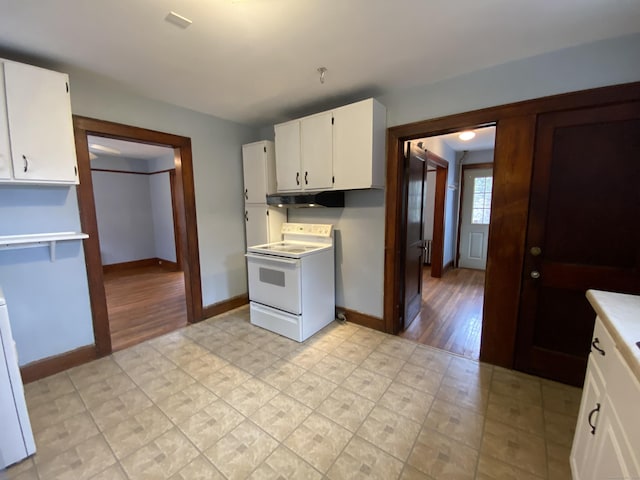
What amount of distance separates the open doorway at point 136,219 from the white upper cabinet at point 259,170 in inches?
82.6

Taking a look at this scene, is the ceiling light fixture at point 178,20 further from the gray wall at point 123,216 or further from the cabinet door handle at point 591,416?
the gray wall at point 123,216

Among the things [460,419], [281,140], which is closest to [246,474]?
[460,419]

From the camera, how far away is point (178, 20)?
5.00 feet

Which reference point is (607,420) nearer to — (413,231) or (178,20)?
(413,231)

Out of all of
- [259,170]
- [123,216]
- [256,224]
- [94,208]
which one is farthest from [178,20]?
[123,216]

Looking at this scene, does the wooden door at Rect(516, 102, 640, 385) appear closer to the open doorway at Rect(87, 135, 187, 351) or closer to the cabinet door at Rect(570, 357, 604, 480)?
the cabinet door at Rect(570, 357, 604, 480)

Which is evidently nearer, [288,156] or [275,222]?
[288,156]

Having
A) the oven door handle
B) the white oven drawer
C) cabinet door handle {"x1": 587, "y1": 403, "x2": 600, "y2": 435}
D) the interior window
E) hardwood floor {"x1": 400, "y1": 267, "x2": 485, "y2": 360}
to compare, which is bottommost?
hardwood floor {"x1": 400, "y1": 267, "x2": 485, "y2": 360}

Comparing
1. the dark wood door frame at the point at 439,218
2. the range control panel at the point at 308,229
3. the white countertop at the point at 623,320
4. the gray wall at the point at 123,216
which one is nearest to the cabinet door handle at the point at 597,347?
the white countertop at the point at 623,320

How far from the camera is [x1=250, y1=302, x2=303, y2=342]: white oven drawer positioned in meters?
2.71

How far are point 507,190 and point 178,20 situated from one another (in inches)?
96.5

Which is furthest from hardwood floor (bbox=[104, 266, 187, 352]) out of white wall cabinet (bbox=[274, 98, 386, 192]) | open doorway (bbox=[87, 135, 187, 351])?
white wall cabinet (bbox=[274, 98, 386, 192])

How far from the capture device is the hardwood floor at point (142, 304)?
2977mm

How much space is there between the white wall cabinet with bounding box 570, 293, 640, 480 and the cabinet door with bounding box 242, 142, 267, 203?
3021 mm
